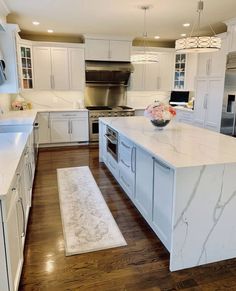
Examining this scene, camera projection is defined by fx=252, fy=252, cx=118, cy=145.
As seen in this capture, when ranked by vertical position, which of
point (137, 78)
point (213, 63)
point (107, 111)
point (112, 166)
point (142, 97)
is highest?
point (213, 63)

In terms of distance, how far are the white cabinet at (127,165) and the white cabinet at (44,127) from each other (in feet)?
9.65

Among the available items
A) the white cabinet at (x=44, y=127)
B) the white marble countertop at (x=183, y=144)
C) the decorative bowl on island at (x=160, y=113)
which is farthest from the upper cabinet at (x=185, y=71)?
the decorative bowl on island at (x=160, y=113)

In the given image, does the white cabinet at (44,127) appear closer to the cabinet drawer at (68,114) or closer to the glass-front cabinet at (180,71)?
the cabinet drawer at (68,114)

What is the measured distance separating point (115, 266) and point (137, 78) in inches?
209

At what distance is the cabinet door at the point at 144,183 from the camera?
2.49m

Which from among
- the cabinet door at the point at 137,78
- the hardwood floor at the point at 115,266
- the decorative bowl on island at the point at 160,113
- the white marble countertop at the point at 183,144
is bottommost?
the hardwood floor at the point at 115,266

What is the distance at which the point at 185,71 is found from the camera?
21.7ft

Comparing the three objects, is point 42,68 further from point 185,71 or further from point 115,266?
point 115,266

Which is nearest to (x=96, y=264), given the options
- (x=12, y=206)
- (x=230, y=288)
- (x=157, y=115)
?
(x=12, y=206)

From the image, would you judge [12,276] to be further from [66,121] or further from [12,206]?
[66,121]

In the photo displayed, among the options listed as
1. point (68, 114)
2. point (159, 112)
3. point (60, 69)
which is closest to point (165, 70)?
point (60, 69)

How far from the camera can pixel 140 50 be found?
254 inches

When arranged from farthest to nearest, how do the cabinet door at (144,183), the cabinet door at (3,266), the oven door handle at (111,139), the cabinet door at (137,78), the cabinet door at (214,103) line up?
1. the cabinet door at (137,78)
2. the cabinet door at (214,103)
3. the oven door handle at (111,139)
4. the cabinet door at (144,183)
5. the cabinet door at (3,266)

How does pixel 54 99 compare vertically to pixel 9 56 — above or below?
below
